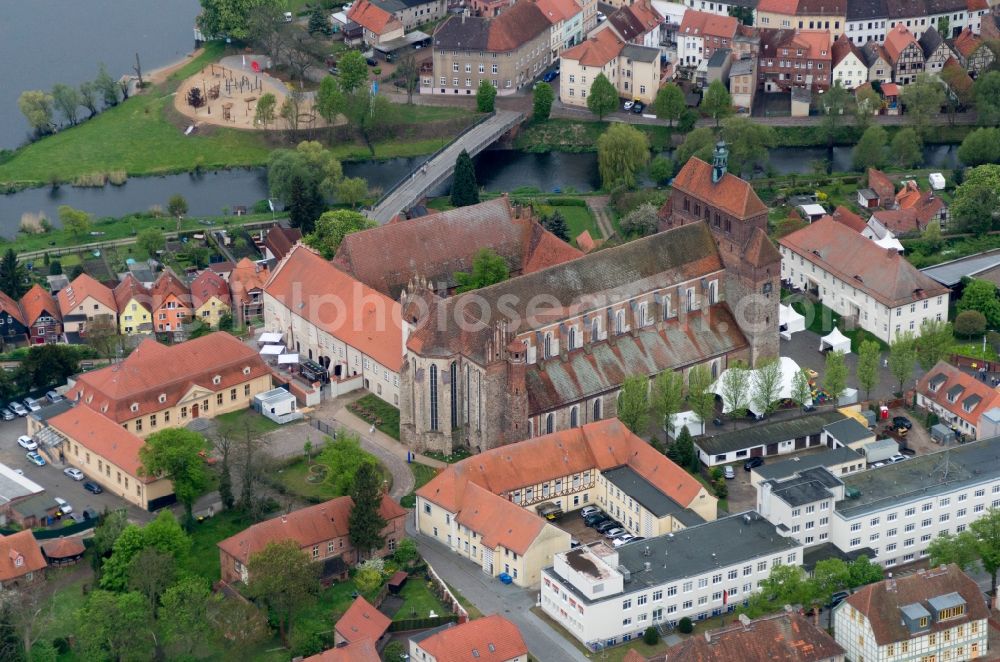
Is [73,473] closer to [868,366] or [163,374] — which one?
[163,374]

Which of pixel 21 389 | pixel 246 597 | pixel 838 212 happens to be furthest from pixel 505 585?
pixel 838 212

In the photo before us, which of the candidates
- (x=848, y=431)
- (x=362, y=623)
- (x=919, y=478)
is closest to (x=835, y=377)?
(x=848, y=431)

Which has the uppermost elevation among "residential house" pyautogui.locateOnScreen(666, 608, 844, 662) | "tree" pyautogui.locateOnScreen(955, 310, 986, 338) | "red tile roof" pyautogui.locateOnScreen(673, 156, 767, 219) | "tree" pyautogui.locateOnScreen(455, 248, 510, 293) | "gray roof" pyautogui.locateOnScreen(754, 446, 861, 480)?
"red tile roof" pyautogui.locateOnScreen(673, 156, 767, 219)

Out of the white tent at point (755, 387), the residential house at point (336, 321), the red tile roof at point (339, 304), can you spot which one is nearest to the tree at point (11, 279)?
the residential house at point (336, 321)

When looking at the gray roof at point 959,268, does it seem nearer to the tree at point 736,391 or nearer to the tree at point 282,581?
the tree at point 736,391

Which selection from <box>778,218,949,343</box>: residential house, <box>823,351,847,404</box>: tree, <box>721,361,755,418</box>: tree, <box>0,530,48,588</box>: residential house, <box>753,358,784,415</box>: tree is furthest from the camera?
<box>778,218,949,343</box>: residential house

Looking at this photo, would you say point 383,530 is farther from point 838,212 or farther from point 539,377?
point 838,212

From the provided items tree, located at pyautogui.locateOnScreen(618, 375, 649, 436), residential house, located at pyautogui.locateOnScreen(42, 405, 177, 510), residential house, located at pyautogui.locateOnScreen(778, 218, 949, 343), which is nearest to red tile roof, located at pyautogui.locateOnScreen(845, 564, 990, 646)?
tree, located at pyautogui.locateOnScreen(618, 375, 649, 436)

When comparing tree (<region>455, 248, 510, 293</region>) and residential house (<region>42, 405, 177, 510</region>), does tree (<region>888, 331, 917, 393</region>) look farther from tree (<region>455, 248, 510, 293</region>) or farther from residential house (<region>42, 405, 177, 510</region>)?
residential house (<region>42, 405, 177, 510</region>)
